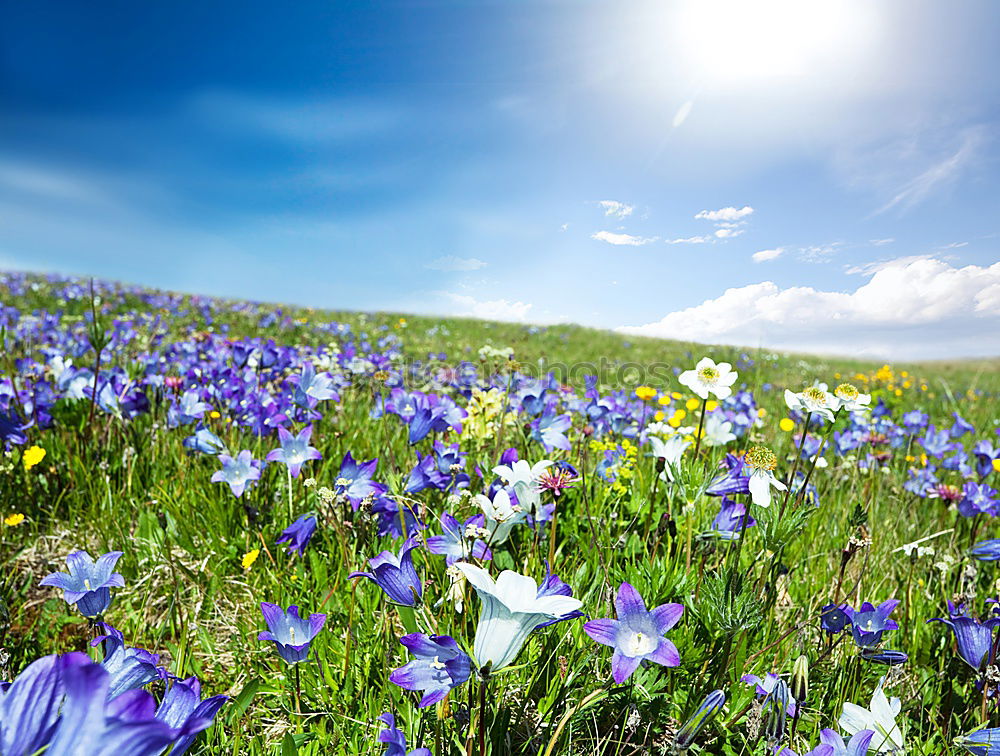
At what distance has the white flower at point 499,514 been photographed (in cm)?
188

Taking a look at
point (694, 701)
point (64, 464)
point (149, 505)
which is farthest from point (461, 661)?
point (64, 464)

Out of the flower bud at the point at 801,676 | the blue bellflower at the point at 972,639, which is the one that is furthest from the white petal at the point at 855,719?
the blue bellflower at the point at 972,639

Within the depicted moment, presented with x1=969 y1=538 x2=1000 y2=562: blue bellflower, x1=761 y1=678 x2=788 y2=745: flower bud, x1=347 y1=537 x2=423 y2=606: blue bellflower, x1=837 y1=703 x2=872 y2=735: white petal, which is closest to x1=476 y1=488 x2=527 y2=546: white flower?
x1=347 y1=537 x2=423 y2=606: blue bellflower

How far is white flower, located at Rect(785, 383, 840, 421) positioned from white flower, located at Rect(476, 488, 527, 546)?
1.08 metres

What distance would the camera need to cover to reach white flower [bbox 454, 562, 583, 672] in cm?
129

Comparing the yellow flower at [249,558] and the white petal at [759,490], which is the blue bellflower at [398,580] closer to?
the white petal at [759,490]

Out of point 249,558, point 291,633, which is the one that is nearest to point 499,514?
point 291,633

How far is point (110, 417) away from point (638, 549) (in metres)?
3.58

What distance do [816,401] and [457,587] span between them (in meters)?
1.44

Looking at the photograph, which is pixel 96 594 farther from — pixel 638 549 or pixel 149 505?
pixel 638 549

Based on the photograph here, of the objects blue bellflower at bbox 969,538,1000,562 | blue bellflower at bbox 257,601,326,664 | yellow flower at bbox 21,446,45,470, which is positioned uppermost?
blue bellflower at bbox 969,538,1000,562

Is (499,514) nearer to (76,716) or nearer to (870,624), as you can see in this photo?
(76,716)

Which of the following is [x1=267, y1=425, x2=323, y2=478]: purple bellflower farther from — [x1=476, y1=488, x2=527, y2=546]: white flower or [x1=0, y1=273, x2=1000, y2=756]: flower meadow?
[x1=476, y1=488, x2=527, y2=546]: white flower

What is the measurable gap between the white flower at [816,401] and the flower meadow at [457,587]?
0.01 meters
